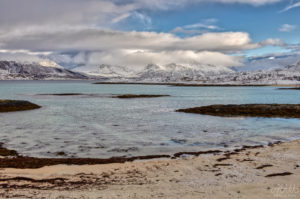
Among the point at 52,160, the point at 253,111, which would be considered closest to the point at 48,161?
the point at 52,160

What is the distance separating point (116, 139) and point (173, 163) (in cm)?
993

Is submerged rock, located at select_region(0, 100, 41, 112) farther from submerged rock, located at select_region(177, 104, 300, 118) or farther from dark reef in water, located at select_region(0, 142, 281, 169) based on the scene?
dark reef in water, located at select_region(0, 142, 281, 169)

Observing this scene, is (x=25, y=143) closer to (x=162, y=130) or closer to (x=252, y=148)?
(x=162, y=130)

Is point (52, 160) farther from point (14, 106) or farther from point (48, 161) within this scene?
point (14, 106)

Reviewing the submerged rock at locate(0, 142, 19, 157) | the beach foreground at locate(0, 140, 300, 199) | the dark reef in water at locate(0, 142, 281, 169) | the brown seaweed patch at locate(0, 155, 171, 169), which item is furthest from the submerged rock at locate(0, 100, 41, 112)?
the beach foreground at locate(0, 140, 300, 199)

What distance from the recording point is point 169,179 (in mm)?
15453

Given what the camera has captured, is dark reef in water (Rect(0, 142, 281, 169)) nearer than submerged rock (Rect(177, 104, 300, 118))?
Yes

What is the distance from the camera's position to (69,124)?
36.7 m

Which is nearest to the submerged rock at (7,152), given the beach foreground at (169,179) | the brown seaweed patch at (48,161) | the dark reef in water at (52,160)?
the dark reef in water at (52,160)

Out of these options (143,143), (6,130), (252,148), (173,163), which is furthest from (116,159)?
(6,130)

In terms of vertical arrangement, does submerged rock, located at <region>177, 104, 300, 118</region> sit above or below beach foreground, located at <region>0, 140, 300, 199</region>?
above

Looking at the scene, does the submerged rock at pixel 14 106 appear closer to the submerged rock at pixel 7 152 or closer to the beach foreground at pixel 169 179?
the submerged rock at pixel 7 152

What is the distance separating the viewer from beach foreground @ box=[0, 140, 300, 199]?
43.1 ft

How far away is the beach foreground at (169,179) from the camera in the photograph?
13.1 meters
